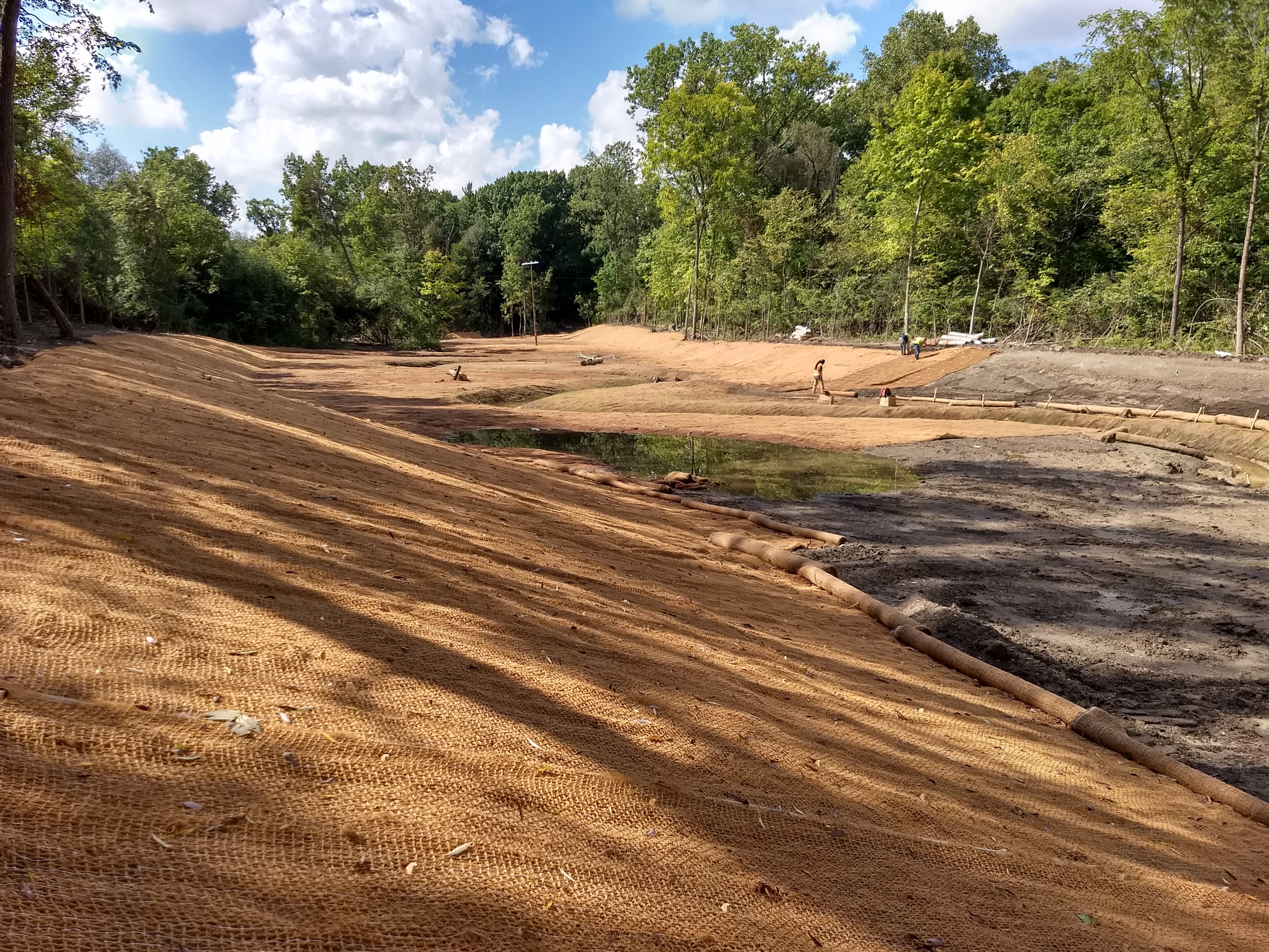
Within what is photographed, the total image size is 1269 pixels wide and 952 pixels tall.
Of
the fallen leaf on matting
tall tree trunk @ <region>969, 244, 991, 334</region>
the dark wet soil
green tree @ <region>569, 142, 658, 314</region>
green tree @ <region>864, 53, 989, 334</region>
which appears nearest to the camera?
the fallen leaf on matting

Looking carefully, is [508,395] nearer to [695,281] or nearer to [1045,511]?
[1045,511]

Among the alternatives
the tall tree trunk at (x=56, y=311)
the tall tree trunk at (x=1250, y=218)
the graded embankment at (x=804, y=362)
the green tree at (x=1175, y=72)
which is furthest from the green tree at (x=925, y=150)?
the tall tree trunk at (x=56, y=311)

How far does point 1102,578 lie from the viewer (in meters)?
9.27

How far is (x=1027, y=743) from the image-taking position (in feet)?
15.8

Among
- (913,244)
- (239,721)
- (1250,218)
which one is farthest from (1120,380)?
(239,721)

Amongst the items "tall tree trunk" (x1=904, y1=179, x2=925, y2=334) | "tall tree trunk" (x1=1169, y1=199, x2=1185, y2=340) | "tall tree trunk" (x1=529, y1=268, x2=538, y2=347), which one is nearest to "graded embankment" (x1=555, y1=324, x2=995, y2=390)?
"tall tree trunk" (x1=904, y1=179, x2=925, y2=334)

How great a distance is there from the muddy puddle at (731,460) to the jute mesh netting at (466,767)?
8852 millimetres

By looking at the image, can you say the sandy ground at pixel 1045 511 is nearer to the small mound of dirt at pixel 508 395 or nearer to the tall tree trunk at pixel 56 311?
the small mound of dirt at pixel 508 395

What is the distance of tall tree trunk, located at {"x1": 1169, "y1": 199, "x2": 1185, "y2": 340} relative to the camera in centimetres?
2491

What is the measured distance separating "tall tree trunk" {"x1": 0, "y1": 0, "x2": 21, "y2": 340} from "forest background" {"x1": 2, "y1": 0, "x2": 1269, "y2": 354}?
99 cm

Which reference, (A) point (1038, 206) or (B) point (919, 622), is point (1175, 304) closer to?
(A) point (1038, 206)

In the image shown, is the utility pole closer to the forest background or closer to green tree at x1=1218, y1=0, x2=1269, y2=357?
the forest background

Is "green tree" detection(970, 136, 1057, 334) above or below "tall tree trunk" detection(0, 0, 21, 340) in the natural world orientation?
above

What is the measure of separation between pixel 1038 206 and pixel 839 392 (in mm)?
17532
